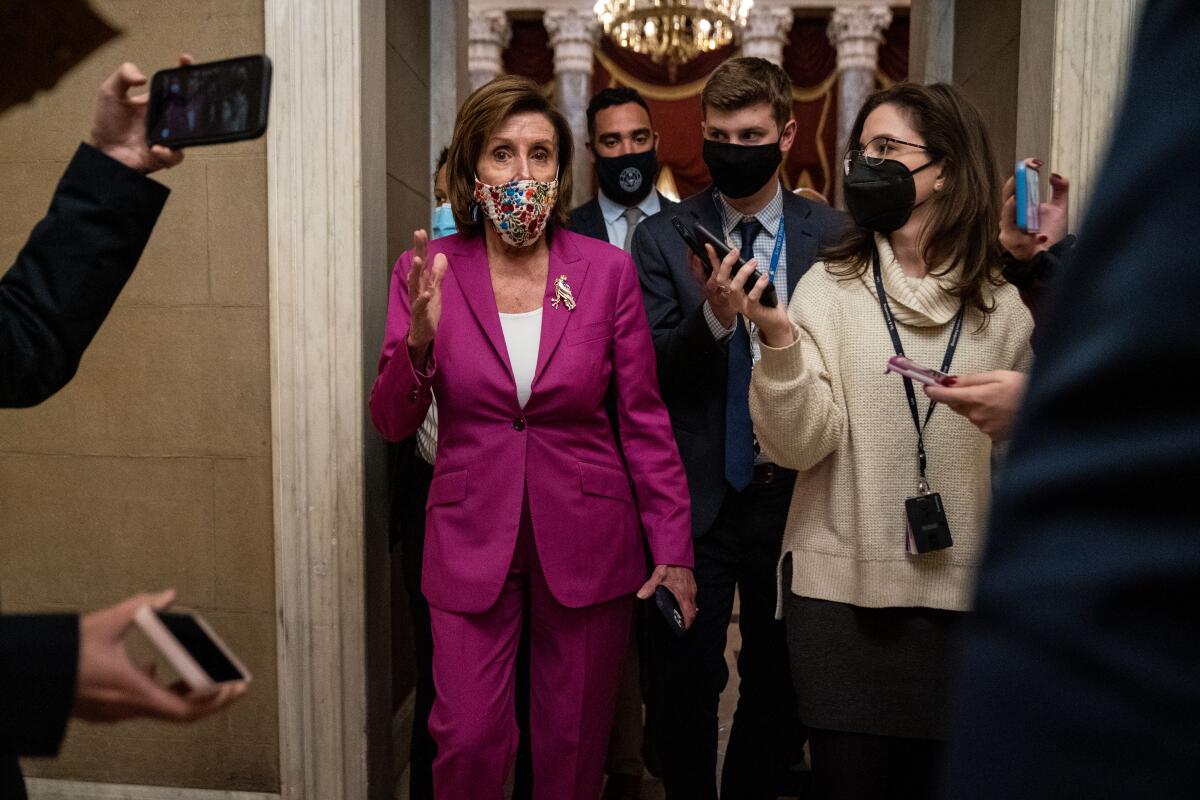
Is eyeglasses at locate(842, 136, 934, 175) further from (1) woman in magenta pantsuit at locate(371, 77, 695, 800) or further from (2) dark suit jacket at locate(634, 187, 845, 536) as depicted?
(1) woman in magenta pantsuit at locate(371, 77, 695, 800)

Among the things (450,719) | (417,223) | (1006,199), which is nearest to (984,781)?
(1006,199)

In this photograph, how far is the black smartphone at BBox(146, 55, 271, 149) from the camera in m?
1.27

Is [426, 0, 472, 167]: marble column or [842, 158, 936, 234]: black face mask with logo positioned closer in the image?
[842, 158, 936, 234]: black face mask with logo

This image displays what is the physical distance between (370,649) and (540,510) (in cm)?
82

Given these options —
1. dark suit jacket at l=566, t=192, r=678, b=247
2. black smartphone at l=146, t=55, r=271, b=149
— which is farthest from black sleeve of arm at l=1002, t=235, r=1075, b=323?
black smartphone at l=146, t=55, r=271, b=149

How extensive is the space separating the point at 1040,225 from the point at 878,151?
36 centimetres

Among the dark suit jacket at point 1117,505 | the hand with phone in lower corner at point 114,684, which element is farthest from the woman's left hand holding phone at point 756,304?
the dark suit jacket at point 1117,505

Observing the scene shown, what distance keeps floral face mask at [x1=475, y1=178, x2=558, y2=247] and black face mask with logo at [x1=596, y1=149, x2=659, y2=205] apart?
0.76m

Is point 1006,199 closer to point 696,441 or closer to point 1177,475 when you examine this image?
point 696,441

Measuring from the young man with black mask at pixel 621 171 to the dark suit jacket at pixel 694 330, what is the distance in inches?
14.8

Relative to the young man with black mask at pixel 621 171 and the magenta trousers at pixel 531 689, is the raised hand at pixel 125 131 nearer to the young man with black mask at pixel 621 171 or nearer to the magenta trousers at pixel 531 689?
the magenta trousers at pixel 531 689

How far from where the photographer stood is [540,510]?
2.36 meters

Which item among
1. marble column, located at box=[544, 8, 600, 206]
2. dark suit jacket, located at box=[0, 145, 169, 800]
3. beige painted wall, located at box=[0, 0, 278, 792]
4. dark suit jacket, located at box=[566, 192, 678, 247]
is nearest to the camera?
dark suit jacket, located at box=[0, 145, 169, 800]

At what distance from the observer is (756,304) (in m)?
1.94
